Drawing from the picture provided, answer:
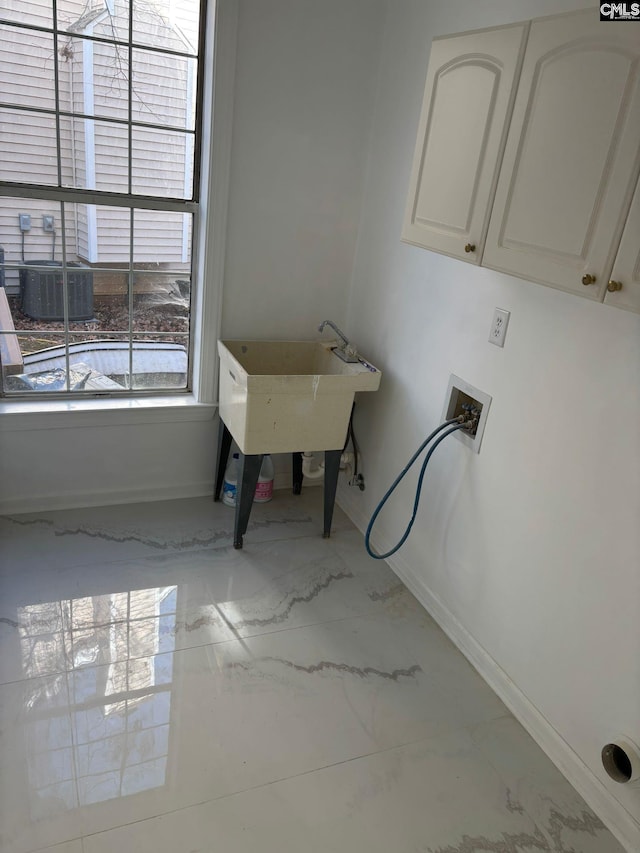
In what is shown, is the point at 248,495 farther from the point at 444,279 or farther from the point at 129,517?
the point at 444,279

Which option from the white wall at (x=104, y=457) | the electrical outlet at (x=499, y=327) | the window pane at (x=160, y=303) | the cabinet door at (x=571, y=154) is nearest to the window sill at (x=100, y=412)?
the white wall at (x=104, y=457)

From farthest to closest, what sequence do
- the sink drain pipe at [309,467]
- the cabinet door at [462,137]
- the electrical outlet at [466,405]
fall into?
the sink drain pipe at [309,467]
the electrical outlet at [466,405]
the cabinet door at [462,137]

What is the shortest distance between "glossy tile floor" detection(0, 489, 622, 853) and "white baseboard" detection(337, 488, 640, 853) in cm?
4

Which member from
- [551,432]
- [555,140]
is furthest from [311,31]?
[551,432]

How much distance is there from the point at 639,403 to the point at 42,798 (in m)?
1.74

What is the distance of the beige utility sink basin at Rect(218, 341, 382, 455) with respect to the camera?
2.27 metres

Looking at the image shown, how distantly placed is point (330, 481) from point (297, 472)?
407 millimetres

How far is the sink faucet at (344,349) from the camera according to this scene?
259cm

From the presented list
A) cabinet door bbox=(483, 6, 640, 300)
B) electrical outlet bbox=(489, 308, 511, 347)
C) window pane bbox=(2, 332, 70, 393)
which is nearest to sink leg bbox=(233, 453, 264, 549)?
window pane bbox=(2, 332, 70, 393)

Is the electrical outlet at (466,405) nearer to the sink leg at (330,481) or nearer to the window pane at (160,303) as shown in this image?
the sink leg at (330,481)

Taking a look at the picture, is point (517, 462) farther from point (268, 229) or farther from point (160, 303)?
point (160, 303)

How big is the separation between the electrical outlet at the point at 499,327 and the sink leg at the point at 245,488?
97 cm

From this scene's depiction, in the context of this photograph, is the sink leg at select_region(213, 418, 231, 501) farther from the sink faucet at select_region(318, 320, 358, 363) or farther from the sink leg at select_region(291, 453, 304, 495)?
the sink faucet at select_region(318, 320, 358, 363)

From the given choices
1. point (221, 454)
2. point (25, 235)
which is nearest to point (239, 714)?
point (221, 454)
